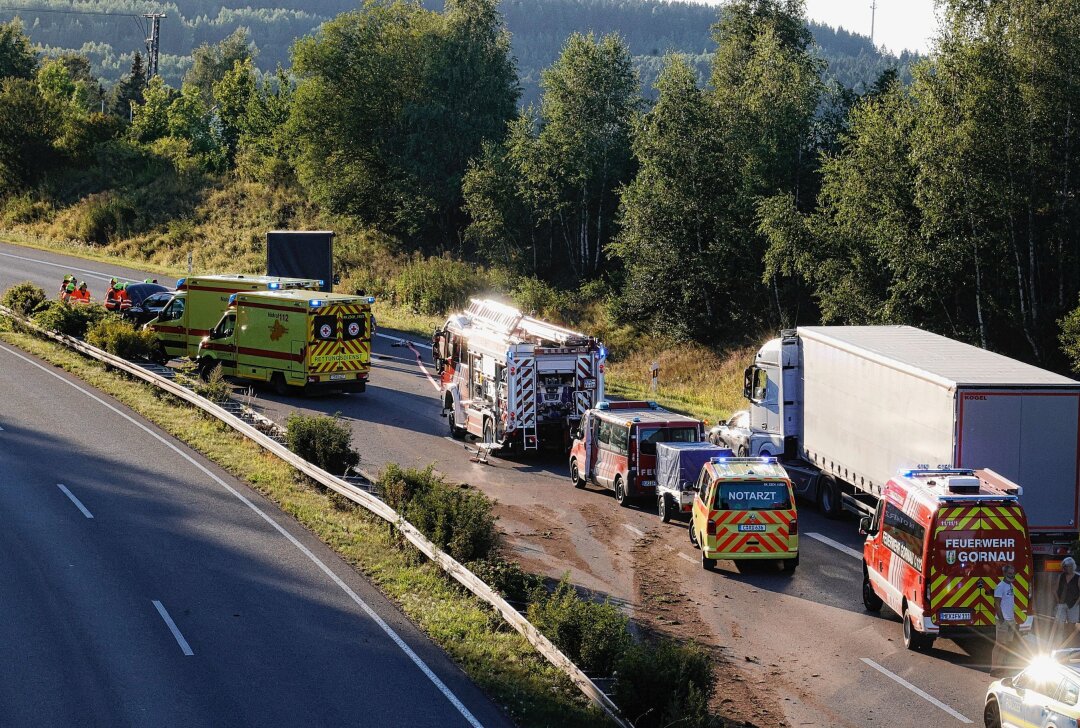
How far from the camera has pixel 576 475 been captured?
27.7 meters

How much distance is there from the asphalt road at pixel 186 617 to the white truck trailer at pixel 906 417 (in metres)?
9.93

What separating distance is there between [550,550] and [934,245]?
744 inches

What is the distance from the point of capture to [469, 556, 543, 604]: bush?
1848 centimetres

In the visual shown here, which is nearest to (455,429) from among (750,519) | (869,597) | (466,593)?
(750,519)

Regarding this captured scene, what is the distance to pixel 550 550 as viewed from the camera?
878 inches

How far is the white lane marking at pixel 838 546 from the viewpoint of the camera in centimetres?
2283

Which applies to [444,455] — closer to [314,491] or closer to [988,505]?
[314,491]

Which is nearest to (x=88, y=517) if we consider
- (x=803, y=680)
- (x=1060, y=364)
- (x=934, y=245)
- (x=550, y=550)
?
(x=550, y=550)

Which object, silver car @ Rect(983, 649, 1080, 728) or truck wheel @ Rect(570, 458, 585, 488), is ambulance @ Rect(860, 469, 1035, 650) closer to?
silver car @ Rect(983, 649, 1080, 728)

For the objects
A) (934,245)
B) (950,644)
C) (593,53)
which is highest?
(593,53)

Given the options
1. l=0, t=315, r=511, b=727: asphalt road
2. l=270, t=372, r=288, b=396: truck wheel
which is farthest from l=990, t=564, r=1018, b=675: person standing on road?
l=270, t=372, r=288, b=396: truck wheel

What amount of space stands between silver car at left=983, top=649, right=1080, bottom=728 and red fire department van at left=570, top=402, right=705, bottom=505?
11805 millimetres

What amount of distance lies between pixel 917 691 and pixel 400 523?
9023mm

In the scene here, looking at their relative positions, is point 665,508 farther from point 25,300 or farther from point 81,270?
point 81,270
